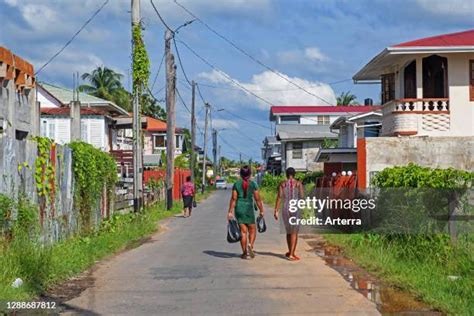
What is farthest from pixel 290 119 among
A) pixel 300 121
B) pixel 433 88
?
pixel 433 88

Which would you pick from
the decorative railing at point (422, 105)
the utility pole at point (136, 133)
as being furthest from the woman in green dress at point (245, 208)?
the decorative railing at point (422, 105)

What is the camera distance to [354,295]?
9930 millimetres

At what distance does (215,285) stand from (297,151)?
4990 cm

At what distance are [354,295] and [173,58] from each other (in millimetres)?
25802

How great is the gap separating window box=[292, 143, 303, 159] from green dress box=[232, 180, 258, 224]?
1811 inches

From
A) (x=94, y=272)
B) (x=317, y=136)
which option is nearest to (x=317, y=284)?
(x=94, y=272)

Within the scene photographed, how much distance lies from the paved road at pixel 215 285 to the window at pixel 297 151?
145 feet

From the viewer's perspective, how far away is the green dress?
46.1 feet

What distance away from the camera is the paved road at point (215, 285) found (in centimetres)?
906

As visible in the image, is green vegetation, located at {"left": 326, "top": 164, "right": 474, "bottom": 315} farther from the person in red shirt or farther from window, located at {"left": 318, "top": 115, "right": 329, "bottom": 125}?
window, located at {"left": 318, "top": 115, "right": 329, "bottom": 125}

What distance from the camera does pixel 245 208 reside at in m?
14.1

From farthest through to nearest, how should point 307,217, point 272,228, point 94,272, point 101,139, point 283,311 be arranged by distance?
point 101,139 < point 272,228 < point 307,217 < point 94,272 < point 283,311

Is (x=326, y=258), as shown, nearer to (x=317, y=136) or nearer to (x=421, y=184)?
(x=421, y=184)

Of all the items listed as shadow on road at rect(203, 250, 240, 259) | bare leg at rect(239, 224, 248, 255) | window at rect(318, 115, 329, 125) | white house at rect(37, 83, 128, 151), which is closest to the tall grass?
shadow on road at rect(203, 250, 240, 259)
